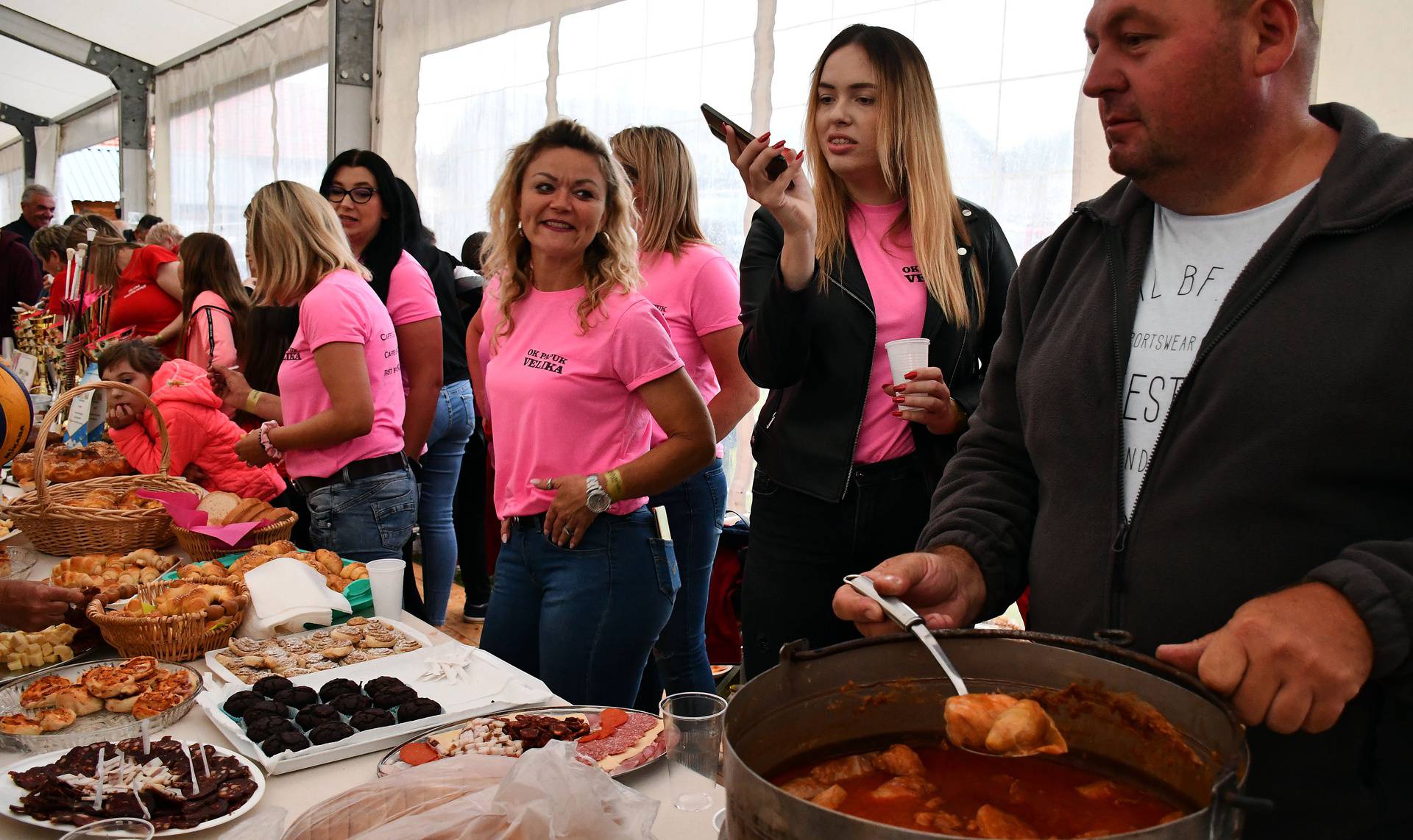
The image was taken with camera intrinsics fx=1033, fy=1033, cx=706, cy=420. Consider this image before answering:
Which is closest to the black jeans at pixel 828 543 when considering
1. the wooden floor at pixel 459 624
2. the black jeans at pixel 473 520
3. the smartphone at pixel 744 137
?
the smartphone at pixel 744 137

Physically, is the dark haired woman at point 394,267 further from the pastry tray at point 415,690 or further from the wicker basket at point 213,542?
the pastry tray at point 415,690

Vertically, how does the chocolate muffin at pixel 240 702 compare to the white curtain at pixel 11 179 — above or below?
below

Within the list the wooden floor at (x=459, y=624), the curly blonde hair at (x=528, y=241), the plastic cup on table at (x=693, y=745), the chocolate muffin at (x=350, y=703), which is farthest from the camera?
the wooden floor at (x=459, y=624)

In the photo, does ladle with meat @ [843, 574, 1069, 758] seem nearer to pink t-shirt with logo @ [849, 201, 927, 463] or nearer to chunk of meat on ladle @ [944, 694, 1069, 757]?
chunk of meat on ladle @ [944, 694, 1069, 757]

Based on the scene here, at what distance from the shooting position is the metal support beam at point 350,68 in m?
7.25

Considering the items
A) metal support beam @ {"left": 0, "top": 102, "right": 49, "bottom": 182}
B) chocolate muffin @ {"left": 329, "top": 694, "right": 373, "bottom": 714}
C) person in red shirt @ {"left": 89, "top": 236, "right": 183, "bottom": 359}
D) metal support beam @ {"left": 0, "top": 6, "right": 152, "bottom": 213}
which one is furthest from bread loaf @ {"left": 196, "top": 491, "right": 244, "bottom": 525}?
metal support beam @ {"left": 0, "top": 102, "right": 49, "bottom": 182}

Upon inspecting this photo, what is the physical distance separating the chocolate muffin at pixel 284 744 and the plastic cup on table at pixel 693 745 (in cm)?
48

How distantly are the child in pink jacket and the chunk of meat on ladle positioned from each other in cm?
280

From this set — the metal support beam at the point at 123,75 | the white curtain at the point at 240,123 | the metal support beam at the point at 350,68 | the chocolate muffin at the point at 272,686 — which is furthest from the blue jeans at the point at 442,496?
the metal support beam at the point at 123,75

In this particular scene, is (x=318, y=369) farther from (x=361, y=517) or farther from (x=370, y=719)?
(x=370, y=719)

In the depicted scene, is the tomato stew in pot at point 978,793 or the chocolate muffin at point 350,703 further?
the chocolate muffin at point 350,703

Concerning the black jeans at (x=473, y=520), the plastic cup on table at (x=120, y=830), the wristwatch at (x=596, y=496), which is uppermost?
the wristwatch at (x=596, y=496)

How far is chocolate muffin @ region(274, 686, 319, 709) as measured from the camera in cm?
150

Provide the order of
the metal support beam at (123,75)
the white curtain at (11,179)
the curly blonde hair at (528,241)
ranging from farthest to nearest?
1. the white curtain at (11,179)
2. the metal support beam at (123,75)
3. the curly blonde hair at (528,241)
